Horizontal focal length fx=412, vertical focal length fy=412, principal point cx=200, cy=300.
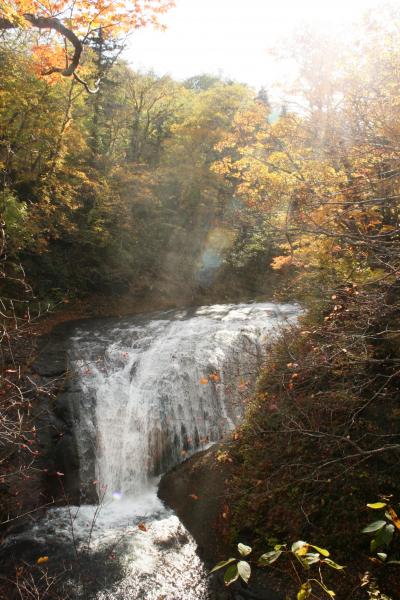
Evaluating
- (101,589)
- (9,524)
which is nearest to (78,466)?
(9,524)

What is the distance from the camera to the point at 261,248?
1619cm

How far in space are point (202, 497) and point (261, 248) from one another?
10.5 m

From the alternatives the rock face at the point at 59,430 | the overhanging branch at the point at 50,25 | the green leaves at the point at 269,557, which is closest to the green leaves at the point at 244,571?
the green leaves at the point at 269,557

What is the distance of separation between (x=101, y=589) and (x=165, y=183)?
62.6 ft

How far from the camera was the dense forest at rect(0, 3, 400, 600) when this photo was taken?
17.6ft

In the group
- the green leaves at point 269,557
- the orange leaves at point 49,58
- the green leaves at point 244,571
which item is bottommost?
the green leaves at point 269,557

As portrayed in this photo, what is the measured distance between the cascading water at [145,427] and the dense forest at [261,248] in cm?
108

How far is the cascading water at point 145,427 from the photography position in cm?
650

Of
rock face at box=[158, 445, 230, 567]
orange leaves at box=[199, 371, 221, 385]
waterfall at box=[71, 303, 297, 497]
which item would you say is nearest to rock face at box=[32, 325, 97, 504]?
waterfall at box=[71, 303, 297, 497]

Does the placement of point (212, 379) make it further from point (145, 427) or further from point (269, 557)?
point (269, 557)

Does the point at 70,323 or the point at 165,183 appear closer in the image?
the point at 70,323

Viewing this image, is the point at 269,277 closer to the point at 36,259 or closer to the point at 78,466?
the point at 36,259

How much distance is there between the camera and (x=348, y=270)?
832 centimetres

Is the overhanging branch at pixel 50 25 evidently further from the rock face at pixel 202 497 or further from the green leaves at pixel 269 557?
the rock face at pixel 202 497
